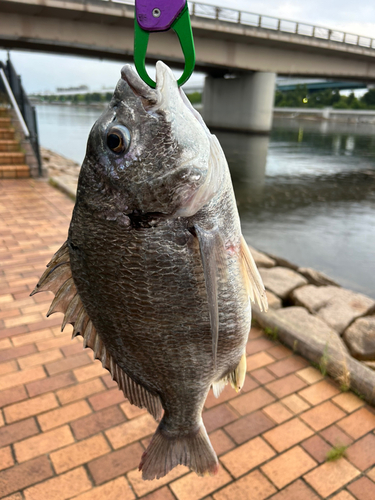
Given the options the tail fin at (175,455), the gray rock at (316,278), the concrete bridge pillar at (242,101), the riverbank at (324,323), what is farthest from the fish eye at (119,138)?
the concrete bridge pillar at (242,101)

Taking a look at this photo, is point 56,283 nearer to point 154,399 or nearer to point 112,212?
point 112,212

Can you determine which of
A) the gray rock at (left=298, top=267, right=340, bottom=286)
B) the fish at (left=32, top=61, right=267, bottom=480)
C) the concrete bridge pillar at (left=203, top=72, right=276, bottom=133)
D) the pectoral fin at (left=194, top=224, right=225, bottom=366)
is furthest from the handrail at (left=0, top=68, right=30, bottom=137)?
the concrete bridge pillar at (left=203, top=72, right=276, bottom=133)

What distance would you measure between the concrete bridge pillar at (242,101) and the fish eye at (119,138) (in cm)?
3657

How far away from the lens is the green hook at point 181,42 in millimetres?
1264

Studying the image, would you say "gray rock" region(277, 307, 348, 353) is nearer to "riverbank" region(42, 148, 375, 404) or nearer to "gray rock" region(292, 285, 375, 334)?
"riverbank" region(42, 148, 375, 404)

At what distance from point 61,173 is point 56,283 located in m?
12.1

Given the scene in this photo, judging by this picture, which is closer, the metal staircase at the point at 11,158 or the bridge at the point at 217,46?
the metal staircase at the point at 11,158

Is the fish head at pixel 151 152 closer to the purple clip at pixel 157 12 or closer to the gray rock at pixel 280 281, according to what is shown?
the purple clip at pixel 157 12

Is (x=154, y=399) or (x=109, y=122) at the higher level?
(x=109, y=122)

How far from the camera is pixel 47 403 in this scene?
10.3 feet

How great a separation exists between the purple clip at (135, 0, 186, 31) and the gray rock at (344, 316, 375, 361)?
4169 mm

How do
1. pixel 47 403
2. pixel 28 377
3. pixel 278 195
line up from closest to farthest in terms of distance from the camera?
pixel 47 403 → pixel 28 377 → pixel 278 195

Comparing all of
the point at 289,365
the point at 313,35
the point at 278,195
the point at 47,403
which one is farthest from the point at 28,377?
the point at 313,35

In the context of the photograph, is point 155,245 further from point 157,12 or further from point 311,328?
point 311,328
